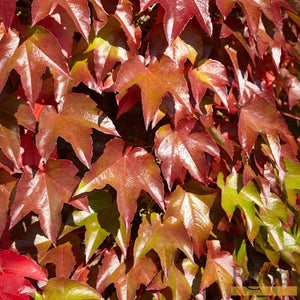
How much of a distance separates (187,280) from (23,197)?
0.63 metres

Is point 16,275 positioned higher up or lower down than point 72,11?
lower down

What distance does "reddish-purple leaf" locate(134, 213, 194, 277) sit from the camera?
4.23 ft

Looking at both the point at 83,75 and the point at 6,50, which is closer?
the point at 6,50

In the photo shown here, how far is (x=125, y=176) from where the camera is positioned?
3.95 ft

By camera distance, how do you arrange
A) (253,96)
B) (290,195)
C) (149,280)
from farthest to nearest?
(290,195) → (253,96) → (149,280)

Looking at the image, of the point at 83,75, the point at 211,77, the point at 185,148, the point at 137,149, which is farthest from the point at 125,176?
the point at 211,77

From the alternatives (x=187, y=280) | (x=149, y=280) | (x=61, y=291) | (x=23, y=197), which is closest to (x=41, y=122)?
(x=23, y=197)

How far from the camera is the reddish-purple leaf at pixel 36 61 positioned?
109cm

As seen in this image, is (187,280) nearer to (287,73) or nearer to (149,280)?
(149,280)

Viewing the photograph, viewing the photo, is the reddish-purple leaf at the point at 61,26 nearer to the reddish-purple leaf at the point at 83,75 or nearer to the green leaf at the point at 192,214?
the reddish-purple leaf at the point at 83,75

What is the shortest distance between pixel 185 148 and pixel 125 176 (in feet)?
0.67

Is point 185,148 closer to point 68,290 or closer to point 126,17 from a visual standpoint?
point 126,17

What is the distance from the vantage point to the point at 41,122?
46.3 inches

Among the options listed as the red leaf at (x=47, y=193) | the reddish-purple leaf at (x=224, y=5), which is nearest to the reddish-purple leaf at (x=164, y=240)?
the red leaf at (x=47, y=193)
